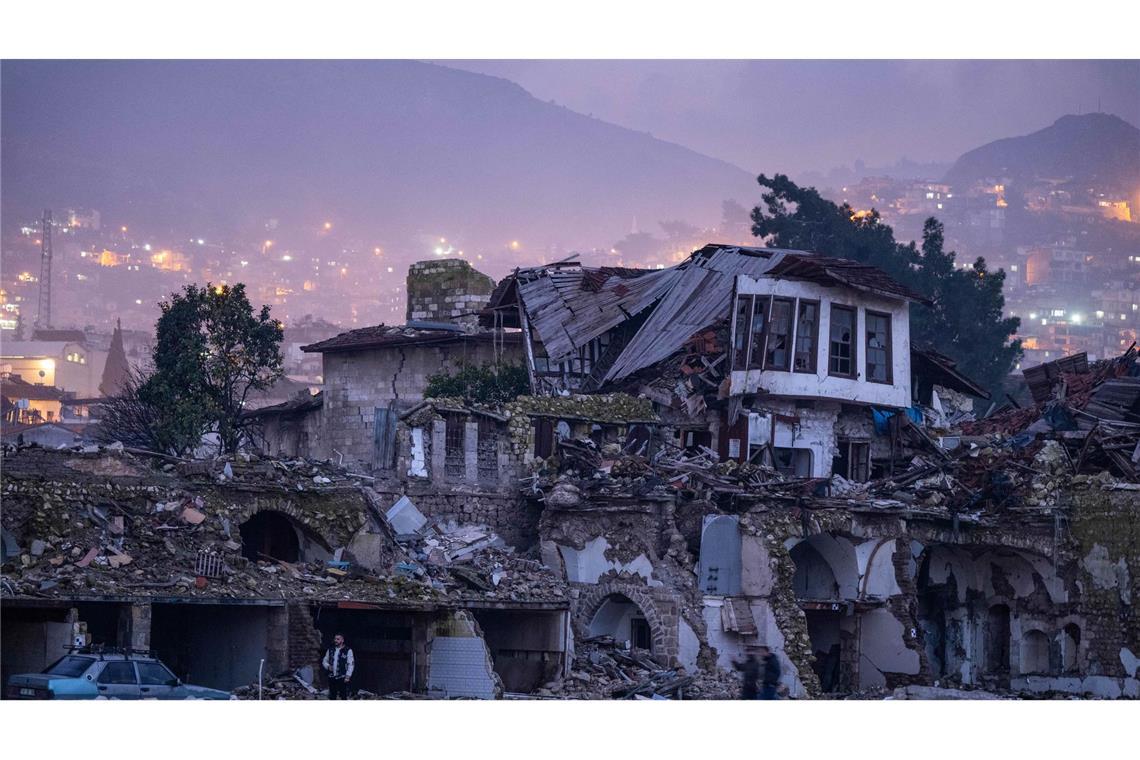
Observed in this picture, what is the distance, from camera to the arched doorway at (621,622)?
109 ft

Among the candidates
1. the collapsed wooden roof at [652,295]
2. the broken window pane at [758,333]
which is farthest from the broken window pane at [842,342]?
the broken window pane at [758,333]

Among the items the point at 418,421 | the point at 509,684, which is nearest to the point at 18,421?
the point at 418,421

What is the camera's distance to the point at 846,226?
223 ft

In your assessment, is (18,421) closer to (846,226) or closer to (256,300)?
(846,226)

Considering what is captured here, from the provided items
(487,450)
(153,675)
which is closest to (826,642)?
(487,450)

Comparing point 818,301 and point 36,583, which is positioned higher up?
point 818,301

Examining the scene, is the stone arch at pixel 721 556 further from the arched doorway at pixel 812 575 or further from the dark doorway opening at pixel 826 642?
the dark doorway opening at pixel 826 642

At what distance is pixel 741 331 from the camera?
130ft

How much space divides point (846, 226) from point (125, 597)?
4674 centimetres

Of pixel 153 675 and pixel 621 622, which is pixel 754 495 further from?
pixel 153 675

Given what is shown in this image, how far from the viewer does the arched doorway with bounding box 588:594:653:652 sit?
33094 millimetres

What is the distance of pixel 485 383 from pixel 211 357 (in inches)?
300

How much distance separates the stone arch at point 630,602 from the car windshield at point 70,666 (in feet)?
38.1

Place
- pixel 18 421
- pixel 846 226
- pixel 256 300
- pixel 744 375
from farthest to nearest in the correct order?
1. pixel 256 300
2. pixel 846 226
3. pixel 18 421
4. pixel 744 375
